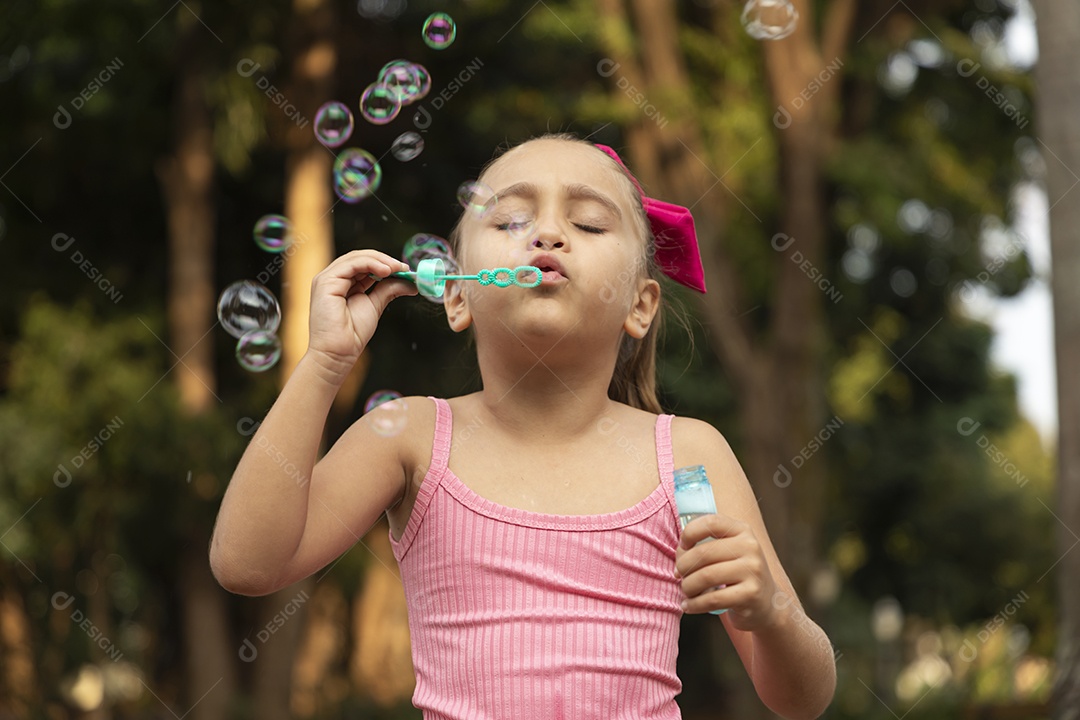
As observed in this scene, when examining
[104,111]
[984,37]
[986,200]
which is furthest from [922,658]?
[104,111]

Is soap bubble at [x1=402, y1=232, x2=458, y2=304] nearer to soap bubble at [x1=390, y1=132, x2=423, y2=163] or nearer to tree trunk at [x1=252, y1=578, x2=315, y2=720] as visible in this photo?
soap bubble at [x1=390, y1=132, x2=423, y2=163]

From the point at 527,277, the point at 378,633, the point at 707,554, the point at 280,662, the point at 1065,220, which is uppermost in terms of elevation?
the point at 527,277

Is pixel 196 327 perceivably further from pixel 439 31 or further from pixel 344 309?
pixel 344 309

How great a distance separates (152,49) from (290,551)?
6749 mm

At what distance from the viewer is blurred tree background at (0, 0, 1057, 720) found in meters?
6.78

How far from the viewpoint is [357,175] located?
2.79m

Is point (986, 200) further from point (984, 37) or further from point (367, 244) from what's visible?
point (367, 244)

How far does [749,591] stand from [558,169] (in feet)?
2.38

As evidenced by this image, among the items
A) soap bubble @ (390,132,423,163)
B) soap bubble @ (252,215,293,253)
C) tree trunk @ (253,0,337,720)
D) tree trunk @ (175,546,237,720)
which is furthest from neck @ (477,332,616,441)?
tree trunk @ (175,546,237,720)

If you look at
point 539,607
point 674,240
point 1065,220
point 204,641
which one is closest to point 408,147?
point 674,240

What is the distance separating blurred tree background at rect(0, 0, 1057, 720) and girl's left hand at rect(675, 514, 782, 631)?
15.7 ft

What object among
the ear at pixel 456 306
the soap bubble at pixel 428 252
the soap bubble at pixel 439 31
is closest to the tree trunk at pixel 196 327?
the soap bubble at pixel 439 31

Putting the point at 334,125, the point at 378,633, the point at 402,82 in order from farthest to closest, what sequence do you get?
1. the point at 378,633
2. the point at 334,125
3. the point at 402,82

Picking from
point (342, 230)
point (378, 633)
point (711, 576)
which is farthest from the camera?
point (378, 633)
